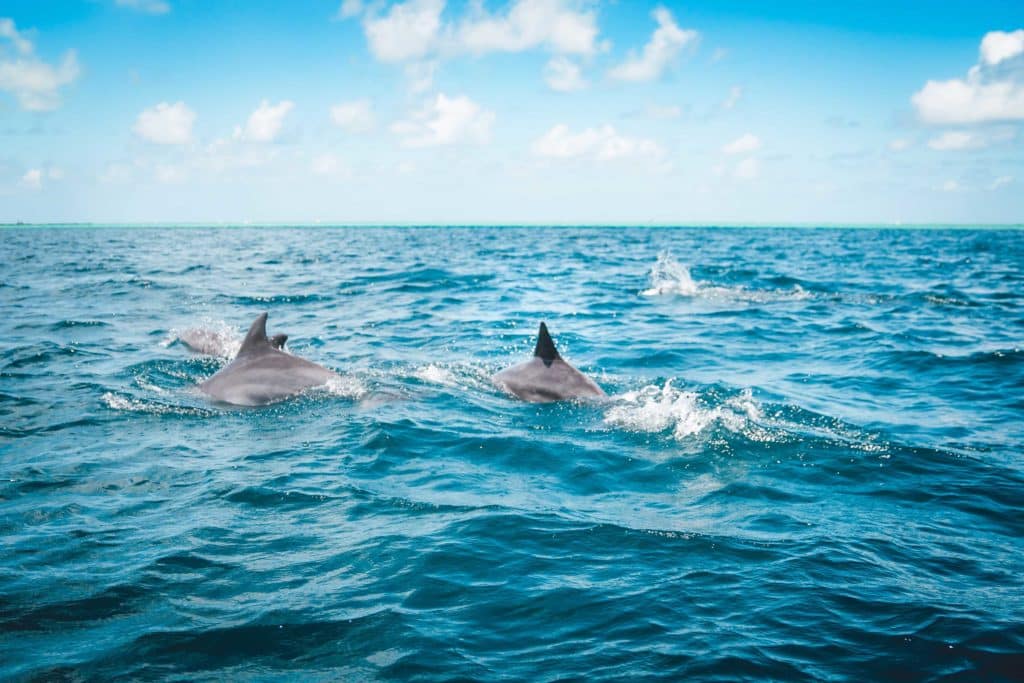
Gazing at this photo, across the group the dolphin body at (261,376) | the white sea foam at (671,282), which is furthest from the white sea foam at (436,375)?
the white sea foam at (671,282)

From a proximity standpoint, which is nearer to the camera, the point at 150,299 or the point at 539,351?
the point at 539,351

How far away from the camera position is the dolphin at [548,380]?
1227 cm

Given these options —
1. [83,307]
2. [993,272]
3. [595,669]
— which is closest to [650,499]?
[595,669]

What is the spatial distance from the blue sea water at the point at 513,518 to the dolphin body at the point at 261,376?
35cm

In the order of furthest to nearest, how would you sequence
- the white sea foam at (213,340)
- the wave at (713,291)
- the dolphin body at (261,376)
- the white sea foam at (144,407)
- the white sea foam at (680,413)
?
the wave at (713,291) → the white sea foam at (213,340) → the dolphin body at (261,376) → the white sea foam at (144,407) → the white sea foam at (680,413)

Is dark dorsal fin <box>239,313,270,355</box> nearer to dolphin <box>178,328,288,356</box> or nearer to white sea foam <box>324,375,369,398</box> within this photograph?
white sea foam <box>324,375,369,398</box>

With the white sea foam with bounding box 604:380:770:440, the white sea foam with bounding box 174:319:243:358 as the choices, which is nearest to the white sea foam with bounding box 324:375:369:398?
the white sea foam with bounding box 174:319:243:358

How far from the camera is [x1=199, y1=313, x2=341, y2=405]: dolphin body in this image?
11766 mm

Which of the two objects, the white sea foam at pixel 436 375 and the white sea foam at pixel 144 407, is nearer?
the white sea foam at pixel 144 407

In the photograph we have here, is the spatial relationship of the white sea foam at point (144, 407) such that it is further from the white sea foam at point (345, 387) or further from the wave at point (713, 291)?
the wave at point (713, 291)

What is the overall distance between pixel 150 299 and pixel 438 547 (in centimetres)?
2384

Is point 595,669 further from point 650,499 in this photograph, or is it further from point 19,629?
point 19,629

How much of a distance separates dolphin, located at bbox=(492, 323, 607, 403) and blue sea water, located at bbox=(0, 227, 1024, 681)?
460 mm

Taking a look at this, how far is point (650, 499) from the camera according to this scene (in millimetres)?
7984
